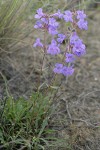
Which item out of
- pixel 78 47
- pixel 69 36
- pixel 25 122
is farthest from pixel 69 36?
pixel 25 122

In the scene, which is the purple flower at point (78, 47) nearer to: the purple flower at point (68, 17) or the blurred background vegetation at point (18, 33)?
the purple flower at point (68, 17)

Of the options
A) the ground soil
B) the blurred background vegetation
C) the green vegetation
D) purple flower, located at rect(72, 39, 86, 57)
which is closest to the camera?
purple flower, located at rect(72, 39, 86, 57)

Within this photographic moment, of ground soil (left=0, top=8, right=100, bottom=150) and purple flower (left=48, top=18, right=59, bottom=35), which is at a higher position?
purple flower (left=48, top=18, right=59, bottom=35)

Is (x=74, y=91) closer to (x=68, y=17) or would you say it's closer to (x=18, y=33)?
(x=18, y=33)

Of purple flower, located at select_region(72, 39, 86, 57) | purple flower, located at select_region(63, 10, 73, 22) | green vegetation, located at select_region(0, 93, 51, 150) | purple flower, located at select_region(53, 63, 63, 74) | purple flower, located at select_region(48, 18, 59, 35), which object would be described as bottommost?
green vegetation, located at select_region(0, 93, 51, 150)

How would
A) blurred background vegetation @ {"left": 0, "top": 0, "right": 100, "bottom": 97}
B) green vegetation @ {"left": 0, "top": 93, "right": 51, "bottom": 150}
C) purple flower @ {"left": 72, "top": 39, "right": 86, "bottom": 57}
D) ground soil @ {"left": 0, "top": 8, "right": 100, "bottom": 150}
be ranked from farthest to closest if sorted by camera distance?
1. blurred background vegetation @ {"left": 0, "top": 0, "right": 100, "bottom": 97}
2. ground soil @ {"left": 0, "top": 8, "right": 100, "bottom": 150}
3. green vegetation @ {"left": 0, "top": 93, "right": 51, "bottom": 150}
4. purple flower @ {"left": 72, "top": 39, "right": 86, "bottom": 57}

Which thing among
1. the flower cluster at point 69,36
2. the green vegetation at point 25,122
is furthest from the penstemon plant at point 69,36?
the green vegetation at point 25,122

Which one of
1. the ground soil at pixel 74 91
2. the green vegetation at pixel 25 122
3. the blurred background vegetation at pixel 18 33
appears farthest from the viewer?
the blurred background vegetation at pixel 18 33

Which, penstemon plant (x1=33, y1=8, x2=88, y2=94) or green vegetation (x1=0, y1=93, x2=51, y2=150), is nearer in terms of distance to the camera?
penstemon plant (x1=33, y1=8, x2=88, y2=94)

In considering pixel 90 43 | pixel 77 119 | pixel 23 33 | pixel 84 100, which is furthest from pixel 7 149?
pixel 90 43

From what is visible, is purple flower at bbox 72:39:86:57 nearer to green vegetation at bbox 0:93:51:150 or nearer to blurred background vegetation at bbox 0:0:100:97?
green vegetation at bbox 0:93:51:150

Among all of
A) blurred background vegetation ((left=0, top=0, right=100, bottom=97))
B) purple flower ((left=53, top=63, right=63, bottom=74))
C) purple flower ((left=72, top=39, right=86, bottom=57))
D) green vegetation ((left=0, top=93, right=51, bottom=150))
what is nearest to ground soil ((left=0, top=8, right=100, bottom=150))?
blurred background vegetation ((left=0, top=0, right=100, bottom=97))
